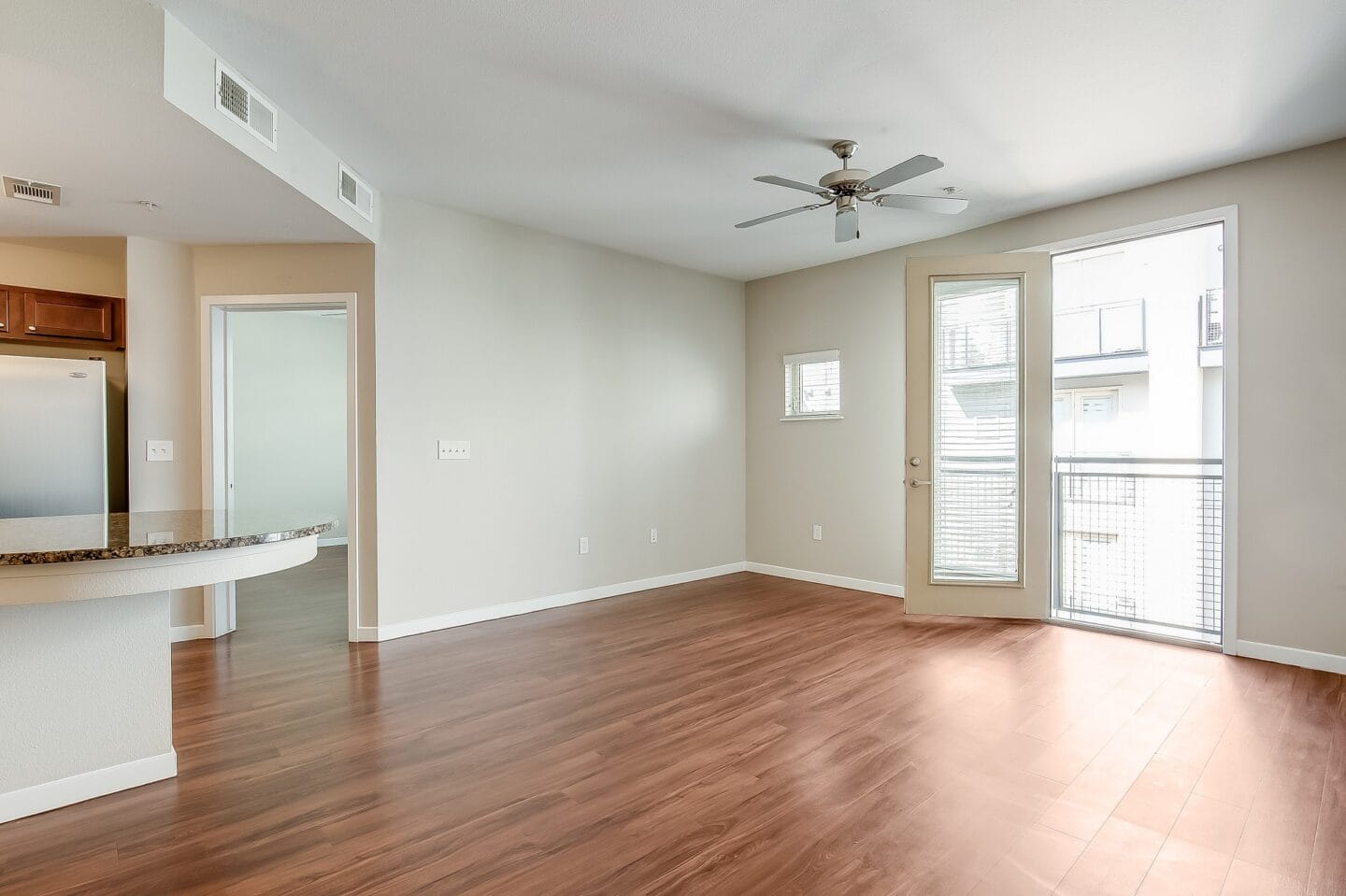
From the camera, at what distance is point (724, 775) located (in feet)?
7.86

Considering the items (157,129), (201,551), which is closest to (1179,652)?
(201,551)

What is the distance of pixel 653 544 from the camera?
18.9 ft

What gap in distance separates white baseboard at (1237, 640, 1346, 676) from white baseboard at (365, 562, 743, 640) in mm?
3782

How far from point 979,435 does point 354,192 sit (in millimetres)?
4254

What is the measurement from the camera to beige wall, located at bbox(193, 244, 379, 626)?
4133mm

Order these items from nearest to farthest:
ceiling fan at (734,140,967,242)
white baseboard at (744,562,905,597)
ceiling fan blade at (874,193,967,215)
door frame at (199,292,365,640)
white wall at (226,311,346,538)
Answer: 1. ceiling fan at (734,140,967,242)
2. ceiling fan blade at (874,193,967,215)
3. door frame at (199,292,365,640)
4. white baseboard at (744,562,905,597)
5. white wall at (226,311,346,538)

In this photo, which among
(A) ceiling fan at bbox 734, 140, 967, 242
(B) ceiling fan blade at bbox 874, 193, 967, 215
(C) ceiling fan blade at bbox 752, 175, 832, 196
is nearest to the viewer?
(C) ceiling fan blade at bbox 752, 175, 832, 196

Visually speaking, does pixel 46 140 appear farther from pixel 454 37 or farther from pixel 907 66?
pixel 907 66

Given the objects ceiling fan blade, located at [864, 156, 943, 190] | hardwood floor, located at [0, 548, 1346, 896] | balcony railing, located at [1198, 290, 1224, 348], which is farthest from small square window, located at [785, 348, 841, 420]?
balcony railing, located at [1198, 290, 1224, 348]

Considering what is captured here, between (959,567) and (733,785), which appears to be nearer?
(733,785)

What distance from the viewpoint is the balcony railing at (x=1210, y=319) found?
6.69 meters

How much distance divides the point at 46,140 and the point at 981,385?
199 inches

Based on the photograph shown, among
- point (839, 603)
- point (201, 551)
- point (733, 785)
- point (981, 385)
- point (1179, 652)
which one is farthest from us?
point (839, 603)

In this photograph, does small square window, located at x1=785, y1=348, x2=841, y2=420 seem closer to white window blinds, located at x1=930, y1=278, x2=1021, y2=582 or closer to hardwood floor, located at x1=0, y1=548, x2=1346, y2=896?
white window blinds, located at x1=930, y1=278, x2=1021, y2=582
